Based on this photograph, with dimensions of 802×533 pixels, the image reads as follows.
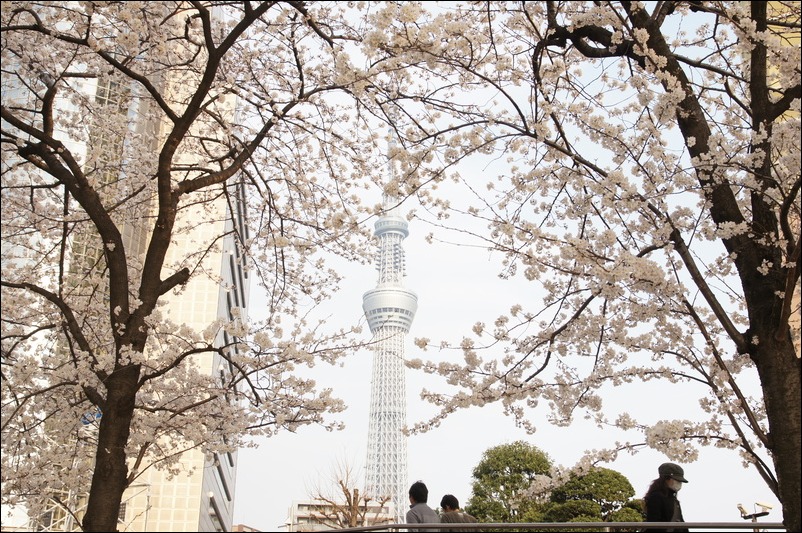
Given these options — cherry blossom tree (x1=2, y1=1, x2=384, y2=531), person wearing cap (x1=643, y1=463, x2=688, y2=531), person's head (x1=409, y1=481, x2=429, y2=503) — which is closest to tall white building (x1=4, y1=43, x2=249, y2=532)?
cherry blossom tree (x1=2, y1=1, x2=384, y2=531)

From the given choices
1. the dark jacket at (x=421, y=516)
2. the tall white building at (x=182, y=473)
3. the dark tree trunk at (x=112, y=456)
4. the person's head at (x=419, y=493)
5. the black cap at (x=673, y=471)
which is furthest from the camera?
the tall white building at (x=182, y=473)

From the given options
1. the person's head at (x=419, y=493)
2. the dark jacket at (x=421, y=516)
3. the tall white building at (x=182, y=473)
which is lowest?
the dark jacket at (x=421, y=516)

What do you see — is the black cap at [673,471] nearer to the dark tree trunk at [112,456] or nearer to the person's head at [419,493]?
the person's head at [419,493]

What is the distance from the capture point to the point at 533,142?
5363 millimetres

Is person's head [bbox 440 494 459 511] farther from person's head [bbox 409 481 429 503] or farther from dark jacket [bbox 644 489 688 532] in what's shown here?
dark jacket [bbox 644 489 688 532]

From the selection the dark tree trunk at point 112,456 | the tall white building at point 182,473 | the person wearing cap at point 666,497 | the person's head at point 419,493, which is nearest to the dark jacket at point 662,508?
the person wearing cap at point 666,497

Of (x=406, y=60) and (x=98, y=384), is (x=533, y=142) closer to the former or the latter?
(x=406, y=60)

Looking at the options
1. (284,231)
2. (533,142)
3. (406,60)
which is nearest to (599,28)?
(533,142)

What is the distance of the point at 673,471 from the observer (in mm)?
4672

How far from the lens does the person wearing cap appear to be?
184 inches

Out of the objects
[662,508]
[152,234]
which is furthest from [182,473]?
[662,508]

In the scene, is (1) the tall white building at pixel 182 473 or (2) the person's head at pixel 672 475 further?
(1) the tall white building at pixel 182 473

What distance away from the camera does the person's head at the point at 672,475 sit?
184 inches

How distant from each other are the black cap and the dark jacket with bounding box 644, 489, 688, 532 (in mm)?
116
